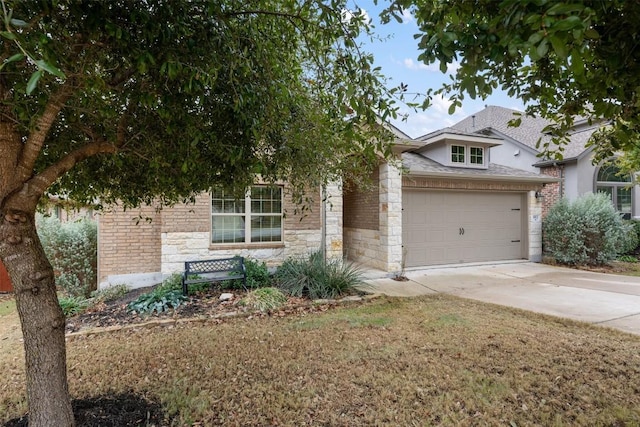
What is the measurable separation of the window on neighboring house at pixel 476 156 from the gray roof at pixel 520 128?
1485 millimetres

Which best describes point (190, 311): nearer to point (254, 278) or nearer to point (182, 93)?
point (254, 278)

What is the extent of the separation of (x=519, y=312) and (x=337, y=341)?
10.5ft

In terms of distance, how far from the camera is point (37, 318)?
2227 millimetres

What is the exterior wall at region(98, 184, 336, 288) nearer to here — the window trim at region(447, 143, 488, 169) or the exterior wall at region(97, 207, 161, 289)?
the exterior wall at region(97, 207, 161, 289)

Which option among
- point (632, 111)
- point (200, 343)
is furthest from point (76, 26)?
point (200, 343)

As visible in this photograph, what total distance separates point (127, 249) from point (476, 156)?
33.2ft

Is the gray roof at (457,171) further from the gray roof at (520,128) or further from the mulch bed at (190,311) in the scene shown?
the mulch bed at (190,311)

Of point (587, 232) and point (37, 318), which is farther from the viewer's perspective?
point (587, 232)

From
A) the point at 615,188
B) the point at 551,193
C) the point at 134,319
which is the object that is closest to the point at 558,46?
the point at 134,319

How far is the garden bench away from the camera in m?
6.80

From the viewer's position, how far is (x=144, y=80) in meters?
2.36

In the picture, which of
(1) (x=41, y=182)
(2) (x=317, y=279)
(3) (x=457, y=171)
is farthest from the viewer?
(3) (x=457, y=171)

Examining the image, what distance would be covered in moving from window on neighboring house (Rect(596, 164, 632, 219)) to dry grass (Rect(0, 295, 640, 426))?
418 inches

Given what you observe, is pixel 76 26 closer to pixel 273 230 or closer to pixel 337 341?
pixel 337 341
